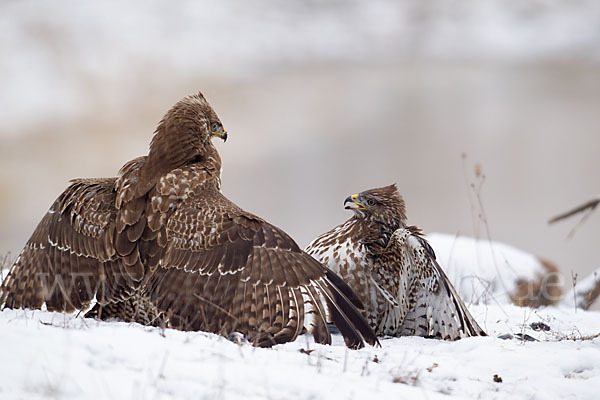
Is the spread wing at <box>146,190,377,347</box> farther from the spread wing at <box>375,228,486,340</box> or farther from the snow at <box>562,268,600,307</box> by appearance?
the snow at <box>562,268,600,307</box>

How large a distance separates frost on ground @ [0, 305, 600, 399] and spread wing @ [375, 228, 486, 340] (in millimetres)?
556

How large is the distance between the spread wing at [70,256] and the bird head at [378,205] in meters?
2.54

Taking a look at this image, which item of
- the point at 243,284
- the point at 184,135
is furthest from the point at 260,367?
the point at 184,135

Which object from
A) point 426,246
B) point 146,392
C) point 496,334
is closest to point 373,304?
point 426,246

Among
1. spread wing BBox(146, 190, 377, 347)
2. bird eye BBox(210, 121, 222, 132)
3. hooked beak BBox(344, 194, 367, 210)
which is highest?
bird eye BBox(210, 121, 222, 132)

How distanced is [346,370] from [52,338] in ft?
6.31

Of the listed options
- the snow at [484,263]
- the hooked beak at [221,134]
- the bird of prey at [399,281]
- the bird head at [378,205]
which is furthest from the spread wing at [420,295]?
the snow at [484,263]

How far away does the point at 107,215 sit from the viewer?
5375mm

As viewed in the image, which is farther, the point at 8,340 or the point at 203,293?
the point at 203,293

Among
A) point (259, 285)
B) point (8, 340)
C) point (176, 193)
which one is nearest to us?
point (8, 340)

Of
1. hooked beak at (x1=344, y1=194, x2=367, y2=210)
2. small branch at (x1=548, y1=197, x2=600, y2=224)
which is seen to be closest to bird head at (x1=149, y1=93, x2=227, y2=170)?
hooked beak at (x1=344, y1=194, x2=367, y2=210)

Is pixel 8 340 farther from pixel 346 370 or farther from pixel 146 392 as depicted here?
pixel 346 370

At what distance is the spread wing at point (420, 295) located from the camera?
6.04m

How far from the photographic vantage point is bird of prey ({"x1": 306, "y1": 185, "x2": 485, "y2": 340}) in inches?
239
